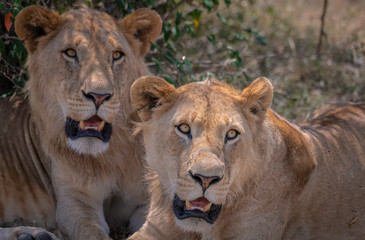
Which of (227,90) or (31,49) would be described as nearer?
(227,90)

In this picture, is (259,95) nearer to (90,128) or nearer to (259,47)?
(90,128)

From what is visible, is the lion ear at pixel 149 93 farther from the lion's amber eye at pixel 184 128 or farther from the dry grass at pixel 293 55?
the dry grass at pixel 293 55

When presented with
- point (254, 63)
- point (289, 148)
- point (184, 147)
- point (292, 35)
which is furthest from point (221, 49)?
point (184, 147)

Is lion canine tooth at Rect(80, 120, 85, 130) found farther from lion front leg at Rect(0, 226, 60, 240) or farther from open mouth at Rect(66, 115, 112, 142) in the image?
lion front leg at Rect(0, 226, 60, 240)

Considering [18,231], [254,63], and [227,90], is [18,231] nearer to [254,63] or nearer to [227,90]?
[227,90]

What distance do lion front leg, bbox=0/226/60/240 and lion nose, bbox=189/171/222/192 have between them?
4.30 ft

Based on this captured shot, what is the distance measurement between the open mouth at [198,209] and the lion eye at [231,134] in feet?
1.09

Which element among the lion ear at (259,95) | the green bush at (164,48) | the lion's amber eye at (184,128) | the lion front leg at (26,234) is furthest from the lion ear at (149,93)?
the green bush at (164,48)

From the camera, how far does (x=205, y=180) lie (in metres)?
3.01

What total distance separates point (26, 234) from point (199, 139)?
141cm

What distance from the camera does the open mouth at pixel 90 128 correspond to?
3.90 meters

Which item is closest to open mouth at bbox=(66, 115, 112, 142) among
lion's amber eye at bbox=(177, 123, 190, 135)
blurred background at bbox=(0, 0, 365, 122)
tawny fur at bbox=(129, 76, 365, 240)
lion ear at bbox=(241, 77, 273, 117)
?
tawny fur at bbox=(129, 76, 365, 240)

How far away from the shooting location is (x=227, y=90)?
3.59 metres

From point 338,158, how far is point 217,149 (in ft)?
3.92
